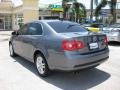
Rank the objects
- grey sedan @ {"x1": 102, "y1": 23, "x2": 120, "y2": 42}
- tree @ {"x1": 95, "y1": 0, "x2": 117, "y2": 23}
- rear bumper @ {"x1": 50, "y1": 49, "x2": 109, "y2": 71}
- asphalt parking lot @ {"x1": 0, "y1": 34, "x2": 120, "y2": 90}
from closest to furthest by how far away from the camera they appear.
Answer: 1. rear bumper @ {"x1": 50, "y1": 49, "x2": 109, "y2": 71}
2. asphalt parking lot @ {"x1": 0, "y1": 34, "x2": 120, "y2": 90}
3. grey sedan @ {"x1": 102, "y1": 23, "x2": 120, "y2": 42}
4. tree @ {"x1": 95, "y1": 0, "x2": 117, "y2": 23}

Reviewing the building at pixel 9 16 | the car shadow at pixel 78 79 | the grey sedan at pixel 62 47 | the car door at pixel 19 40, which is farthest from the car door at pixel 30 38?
the building at pixel 9 16

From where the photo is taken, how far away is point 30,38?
7238mm

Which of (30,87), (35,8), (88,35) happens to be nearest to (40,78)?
(30,87)

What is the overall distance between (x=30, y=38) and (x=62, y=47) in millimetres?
1852

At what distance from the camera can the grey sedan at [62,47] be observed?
567cm

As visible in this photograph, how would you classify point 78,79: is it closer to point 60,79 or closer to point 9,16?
point 60,79

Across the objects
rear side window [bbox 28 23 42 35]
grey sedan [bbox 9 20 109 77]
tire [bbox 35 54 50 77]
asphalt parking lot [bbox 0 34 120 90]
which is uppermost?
rear side window [bbox 28 23 42 35]

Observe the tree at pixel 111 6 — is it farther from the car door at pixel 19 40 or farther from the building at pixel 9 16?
the car door at pixel 19 40

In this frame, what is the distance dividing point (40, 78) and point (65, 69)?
1120 mm

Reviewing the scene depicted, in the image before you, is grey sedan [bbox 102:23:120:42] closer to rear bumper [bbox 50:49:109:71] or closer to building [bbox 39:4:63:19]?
rear bumper [bbox 50:49:109:71]

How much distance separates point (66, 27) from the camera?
683cm

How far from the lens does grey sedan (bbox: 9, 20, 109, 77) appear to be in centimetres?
567

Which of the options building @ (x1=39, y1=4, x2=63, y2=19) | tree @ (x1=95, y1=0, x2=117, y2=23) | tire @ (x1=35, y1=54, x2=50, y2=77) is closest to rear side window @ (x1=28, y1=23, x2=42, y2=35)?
tire @ (x1=35, y1=54, x2=50, y2=77)

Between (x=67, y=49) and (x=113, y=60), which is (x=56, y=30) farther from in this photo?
(x=113, y=60)
